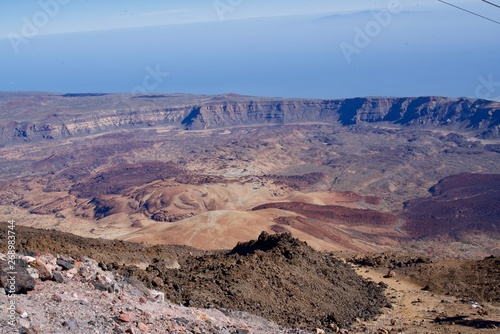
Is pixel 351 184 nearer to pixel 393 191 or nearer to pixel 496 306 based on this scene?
pixel 393 191

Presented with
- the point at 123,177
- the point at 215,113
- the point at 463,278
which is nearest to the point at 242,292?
the point at 463,278

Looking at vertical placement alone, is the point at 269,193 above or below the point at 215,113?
A: below

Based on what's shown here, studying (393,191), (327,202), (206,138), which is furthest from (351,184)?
(206,138)

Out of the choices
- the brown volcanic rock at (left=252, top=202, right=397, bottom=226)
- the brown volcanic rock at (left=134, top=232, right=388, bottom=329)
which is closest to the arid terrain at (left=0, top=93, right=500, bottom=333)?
the brown volcanic rock at (left=134, top=232, right=388, bottom=329)

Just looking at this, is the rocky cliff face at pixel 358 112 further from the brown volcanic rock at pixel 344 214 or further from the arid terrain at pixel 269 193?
the brown volcanic rock at pixel 344 214

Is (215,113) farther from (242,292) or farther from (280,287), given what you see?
(242,292)
